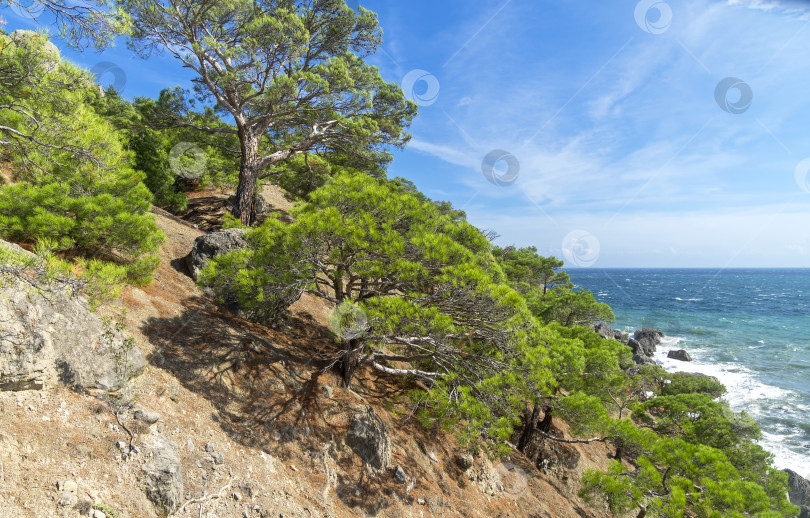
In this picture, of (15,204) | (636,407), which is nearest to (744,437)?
(636,407)

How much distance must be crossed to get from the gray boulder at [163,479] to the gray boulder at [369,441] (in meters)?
3.81

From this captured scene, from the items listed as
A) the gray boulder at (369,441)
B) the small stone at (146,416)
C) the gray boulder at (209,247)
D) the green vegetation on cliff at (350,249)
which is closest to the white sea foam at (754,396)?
the green vegetation on cliff at (350,249)

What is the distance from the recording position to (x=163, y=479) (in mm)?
4926

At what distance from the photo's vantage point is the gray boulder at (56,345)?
4695mm

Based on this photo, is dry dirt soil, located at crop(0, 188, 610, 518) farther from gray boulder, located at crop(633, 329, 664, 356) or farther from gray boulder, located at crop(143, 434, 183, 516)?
gray boulder, located at crop(633, 329, 664, 356)

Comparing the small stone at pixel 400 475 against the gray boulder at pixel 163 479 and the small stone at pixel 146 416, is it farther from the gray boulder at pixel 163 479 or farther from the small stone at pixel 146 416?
the small stone at pixel 146 416

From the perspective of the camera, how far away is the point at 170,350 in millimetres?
Answer: 7406

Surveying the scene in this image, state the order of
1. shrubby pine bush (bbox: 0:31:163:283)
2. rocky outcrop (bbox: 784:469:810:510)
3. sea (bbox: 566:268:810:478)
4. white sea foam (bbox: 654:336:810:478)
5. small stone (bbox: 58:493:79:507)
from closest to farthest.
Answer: small stone (bbox: 58:493:79:507)
shrubby pine bush (bbox: 0:31:163:283)
rocky outcrop (bbox: 784:469:810:510)
white sea foam (bbox: 654:336:810:478)
sea (bbox: 566:268:810:478)

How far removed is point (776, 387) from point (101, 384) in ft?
157

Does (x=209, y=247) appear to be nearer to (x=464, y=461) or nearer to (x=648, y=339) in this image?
(x=464, y=461)

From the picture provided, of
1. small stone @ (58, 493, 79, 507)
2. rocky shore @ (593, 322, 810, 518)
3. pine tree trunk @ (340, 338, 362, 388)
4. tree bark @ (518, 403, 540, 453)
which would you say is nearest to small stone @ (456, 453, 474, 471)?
pine tree trunk @ (340, 338, 362, 388)

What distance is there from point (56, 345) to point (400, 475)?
7.36 metres

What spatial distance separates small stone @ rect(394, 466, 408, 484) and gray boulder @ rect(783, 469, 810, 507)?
23155 millimetres

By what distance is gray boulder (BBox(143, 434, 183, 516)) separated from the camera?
4.76 m
